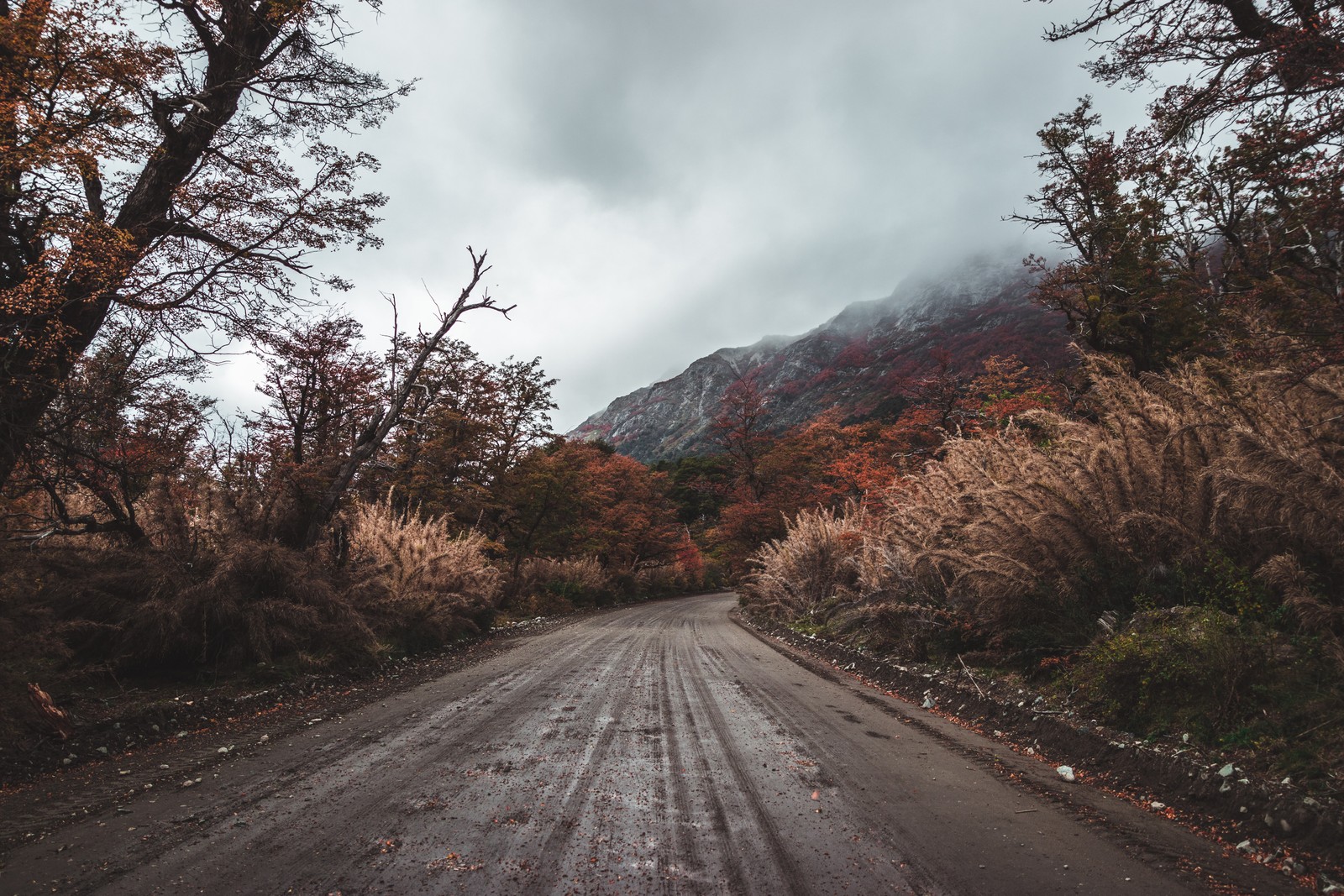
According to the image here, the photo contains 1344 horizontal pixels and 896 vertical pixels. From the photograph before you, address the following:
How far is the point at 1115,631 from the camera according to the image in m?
4.76

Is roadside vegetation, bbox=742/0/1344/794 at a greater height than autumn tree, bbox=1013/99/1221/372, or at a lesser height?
lesser

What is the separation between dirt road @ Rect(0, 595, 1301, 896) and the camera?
2.35 metres

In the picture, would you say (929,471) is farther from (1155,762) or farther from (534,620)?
(534,620)

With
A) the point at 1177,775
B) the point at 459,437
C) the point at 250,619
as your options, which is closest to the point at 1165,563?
the point at 1177,775

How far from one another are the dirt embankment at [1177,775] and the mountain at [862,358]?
19.7m

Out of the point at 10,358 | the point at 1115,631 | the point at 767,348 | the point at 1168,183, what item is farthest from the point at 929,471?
the point at 767,348

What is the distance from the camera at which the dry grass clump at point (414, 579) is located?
8336 millimetres

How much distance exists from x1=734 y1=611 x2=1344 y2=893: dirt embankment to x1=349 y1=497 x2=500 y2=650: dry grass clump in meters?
7.40

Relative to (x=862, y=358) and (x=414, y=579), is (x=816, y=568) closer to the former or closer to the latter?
(x=414, y=579)

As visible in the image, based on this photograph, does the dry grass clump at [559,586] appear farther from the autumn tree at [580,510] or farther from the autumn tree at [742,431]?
the autumn tree at [742,431]

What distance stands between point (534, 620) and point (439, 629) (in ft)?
23.5

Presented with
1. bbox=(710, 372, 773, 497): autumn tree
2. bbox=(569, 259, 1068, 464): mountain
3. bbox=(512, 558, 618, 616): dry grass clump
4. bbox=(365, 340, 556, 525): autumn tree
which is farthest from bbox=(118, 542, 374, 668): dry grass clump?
bbox=(710, 372, 773, 497): autumn tree

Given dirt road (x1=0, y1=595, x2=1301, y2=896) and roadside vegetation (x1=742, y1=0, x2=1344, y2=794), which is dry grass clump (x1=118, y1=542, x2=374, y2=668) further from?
roadside vegetation (x1=742, y1=0, x2=1344, y2=794)

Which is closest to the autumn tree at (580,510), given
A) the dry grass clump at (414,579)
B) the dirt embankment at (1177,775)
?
the dry grass clump at (414,579)
